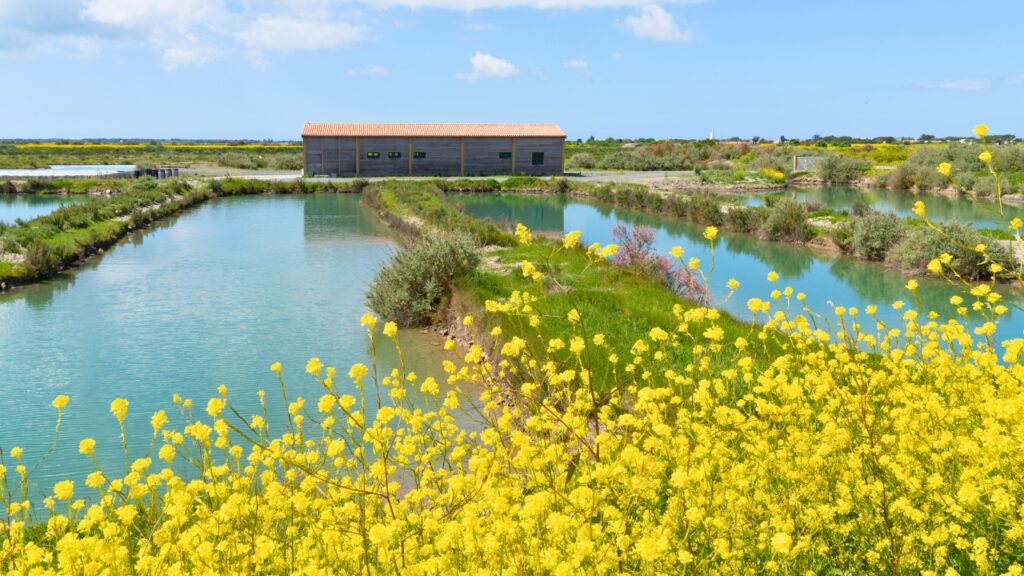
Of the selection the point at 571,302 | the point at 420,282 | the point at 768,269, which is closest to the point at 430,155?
the point at 768,269

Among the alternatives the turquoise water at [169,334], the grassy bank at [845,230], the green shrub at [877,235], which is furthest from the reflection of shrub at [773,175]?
the turquoise water at [169,334]

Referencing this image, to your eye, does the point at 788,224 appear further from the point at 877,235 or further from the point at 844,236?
the point at 877,235

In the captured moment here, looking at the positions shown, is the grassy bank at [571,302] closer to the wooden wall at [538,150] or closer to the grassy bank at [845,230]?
the grassy bank at [845,230]

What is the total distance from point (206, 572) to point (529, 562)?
1.29 meters

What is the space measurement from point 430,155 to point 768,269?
33.7 meters

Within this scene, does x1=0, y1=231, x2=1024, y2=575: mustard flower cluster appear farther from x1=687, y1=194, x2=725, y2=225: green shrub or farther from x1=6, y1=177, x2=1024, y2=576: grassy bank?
x1=687, y1=194, x2=725, y2=225: green shrub

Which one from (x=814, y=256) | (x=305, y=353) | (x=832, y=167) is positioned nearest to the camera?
(x=305, y=353)

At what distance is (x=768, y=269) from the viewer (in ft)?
66.1

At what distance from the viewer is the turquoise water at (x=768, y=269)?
15.8m

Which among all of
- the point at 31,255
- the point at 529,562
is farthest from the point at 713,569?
the point at 31,255

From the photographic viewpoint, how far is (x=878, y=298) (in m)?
16.7

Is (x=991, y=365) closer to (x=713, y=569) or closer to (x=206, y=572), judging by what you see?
(x=713, y=569)

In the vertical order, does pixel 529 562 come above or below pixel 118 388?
above

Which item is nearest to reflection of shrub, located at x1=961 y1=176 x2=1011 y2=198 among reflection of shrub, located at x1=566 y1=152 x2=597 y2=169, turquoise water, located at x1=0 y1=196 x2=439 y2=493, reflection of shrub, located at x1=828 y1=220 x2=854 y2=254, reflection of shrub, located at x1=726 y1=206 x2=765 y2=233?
reflection of shrub, located at x1=726 y1=206 x2=765 y2=233
